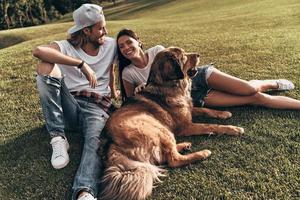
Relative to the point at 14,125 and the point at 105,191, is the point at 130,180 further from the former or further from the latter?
the point at 14,125

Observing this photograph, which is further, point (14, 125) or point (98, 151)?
point (14, 125)

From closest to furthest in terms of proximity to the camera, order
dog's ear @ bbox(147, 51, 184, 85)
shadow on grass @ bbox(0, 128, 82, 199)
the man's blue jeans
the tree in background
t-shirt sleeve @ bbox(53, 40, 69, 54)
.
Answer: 1. shadow on grass @ bbox(0, 128, 82, 199)
2. the man's blue jeans
3. dog's ear @ bbox(147, 51, 184, 85)
4. t-shirt sleeve @ bbox(53, 40, 69, 54)
5. the tree in background

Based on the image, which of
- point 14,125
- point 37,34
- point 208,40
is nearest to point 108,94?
point 14,125

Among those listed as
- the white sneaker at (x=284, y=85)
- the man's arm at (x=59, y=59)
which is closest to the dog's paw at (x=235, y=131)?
the white sneaker at (x=284, y=85)

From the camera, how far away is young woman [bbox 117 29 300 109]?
18.0 feet

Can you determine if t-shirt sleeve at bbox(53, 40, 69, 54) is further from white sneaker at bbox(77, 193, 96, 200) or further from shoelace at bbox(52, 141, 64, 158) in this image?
white sneaker at bbox(77, 193, 96, 200)

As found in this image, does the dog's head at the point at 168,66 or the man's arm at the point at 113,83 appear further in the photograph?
the man's arm at the point at 113,83

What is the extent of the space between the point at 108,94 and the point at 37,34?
59.5 ft

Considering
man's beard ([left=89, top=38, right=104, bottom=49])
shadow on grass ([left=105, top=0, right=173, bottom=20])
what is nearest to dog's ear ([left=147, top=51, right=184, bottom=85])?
man's beard ([left=89, top=38, right=104, bottom=49])

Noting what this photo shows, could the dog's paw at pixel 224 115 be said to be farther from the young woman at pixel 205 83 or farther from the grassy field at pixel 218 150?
the young woman at pixel 205 83

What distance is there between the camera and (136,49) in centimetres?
547

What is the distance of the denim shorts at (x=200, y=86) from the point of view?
5.79 m

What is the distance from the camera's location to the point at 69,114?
17.3 feet

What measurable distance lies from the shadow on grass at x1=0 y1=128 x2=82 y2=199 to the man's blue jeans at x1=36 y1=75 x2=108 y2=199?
1.06 ft
